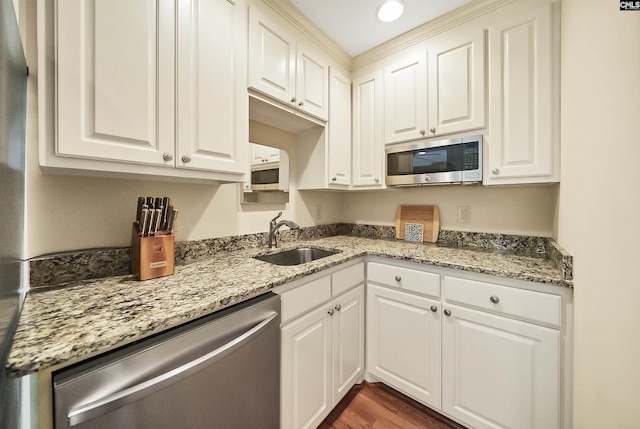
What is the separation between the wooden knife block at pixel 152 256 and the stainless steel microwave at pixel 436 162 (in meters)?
1.56

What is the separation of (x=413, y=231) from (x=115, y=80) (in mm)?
2049

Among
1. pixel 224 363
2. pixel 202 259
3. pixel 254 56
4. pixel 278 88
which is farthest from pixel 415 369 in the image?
pixel 254 56

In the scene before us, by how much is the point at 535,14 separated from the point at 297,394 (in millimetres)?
2372

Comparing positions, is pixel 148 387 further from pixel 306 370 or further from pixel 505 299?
pixel 505 299

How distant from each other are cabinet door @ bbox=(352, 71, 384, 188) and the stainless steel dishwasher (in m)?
1.38

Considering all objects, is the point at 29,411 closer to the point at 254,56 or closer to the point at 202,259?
the point at 202,259

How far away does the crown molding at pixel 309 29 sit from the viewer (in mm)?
1460

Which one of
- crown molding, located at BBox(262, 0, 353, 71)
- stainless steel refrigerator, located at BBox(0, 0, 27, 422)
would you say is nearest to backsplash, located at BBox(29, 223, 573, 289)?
stainless steel refrigerator, located at BBox(0, 0, 27, 422)

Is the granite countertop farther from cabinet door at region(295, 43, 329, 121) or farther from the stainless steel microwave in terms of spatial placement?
cabinet door at region(295, 43, 329, 121)

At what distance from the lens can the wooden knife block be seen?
97 centimetres

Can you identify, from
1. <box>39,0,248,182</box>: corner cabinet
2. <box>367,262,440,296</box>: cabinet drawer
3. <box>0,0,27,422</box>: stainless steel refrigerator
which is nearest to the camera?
<box>0,0,27,422</box>: stainless steel refrigerator

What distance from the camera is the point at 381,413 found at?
1.44 meters

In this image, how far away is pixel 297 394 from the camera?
114cm

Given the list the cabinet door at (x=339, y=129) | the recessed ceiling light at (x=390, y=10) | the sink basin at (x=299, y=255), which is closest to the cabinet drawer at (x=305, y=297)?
the sink basin at (x=299, y=255)
